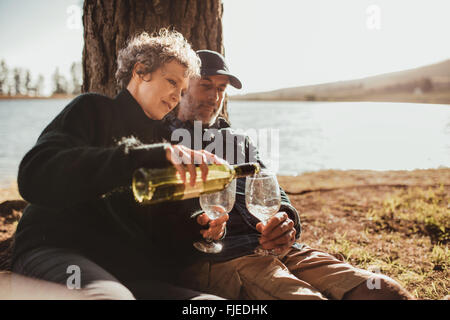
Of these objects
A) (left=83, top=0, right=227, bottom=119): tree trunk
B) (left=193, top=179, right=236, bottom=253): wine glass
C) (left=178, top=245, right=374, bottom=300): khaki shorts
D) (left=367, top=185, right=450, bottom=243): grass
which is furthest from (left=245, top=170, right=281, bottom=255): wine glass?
(left=367, top=185, right=450, bottom=243): grass

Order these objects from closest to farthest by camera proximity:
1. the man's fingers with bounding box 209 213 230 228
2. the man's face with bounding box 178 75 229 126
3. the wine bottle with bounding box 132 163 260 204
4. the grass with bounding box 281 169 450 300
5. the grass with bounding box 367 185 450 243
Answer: the wine bottle with bounding box 132 163 260 204 < the man's fingers with bounding box 209 213 230 228 < the grass with bounding box 281 169 450 300 < the man's face with bounding box 178 75 229 126 < the grass with bounding box 367 185 450 243

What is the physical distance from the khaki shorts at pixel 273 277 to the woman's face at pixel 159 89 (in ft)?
3.21

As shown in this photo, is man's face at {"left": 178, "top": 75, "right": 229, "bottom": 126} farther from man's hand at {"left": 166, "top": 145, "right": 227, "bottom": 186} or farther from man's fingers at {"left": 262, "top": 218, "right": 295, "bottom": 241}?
man's hand at {"left": 166, "top": 145, "right": 227, "bottom": 186}

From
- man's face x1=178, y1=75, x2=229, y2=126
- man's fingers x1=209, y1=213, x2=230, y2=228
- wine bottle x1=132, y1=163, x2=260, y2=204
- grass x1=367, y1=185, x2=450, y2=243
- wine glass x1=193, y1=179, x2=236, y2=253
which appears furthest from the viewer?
grass x1=367, y1=185, x2=450, y2=243

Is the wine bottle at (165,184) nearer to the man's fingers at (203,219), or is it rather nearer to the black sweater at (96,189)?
the black sweater at (96,189)

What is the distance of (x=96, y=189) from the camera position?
116 centimetres

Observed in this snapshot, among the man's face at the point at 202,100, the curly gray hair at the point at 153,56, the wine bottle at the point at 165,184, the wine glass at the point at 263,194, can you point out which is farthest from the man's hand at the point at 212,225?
the man's face at the point at 202,100

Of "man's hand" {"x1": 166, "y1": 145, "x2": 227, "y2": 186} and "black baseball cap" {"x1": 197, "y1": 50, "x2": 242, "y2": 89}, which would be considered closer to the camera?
"man's hand" {"x1": 166, "y1": 145, "x2": 227, "y2": 186}

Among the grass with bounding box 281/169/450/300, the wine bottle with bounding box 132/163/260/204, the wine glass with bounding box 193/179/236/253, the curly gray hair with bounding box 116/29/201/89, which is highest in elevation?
the curly gray hair with bounding box 116/29/201/89

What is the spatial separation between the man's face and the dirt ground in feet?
5.06

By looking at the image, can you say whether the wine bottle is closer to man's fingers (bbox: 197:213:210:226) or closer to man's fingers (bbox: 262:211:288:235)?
man's fingers (bbox: 197:213:210:226)

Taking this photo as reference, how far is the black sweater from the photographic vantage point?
45.2 inches

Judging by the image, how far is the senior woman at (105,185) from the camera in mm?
1152

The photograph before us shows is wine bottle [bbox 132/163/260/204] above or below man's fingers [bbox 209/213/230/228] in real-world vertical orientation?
above
